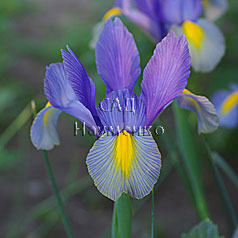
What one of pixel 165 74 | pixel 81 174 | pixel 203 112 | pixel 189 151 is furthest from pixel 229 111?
pixel 81 174

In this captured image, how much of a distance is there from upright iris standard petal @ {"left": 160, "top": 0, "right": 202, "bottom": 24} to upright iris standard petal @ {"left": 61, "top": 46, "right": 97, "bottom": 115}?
464 mm

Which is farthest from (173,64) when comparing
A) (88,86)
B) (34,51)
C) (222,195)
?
(34,51)

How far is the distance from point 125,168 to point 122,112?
0.28 ft

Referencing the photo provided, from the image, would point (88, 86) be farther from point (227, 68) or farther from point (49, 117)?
point (227, 68)

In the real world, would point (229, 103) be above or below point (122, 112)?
below

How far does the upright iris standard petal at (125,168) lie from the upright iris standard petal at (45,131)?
180mm

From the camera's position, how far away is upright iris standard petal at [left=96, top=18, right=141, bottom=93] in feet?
2.21

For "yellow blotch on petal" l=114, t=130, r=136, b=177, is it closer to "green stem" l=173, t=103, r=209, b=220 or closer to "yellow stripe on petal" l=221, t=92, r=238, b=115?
"green stem" l=173, t=103, r=209, b=220

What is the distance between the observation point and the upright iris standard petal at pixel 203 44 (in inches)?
39.8

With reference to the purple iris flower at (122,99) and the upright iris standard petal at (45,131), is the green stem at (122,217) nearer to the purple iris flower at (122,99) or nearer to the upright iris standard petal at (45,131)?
the purple iris flower at (122,99)

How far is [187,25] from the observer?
1069 mm

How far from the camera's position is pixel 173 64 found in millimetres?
644

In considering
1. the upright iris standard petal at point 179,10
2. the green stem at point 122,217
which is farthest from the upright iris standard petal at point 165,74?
the upright iris standard petal at point 179,10

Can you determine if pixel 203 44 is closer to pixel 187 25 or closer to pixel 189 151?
pixel 187 25
